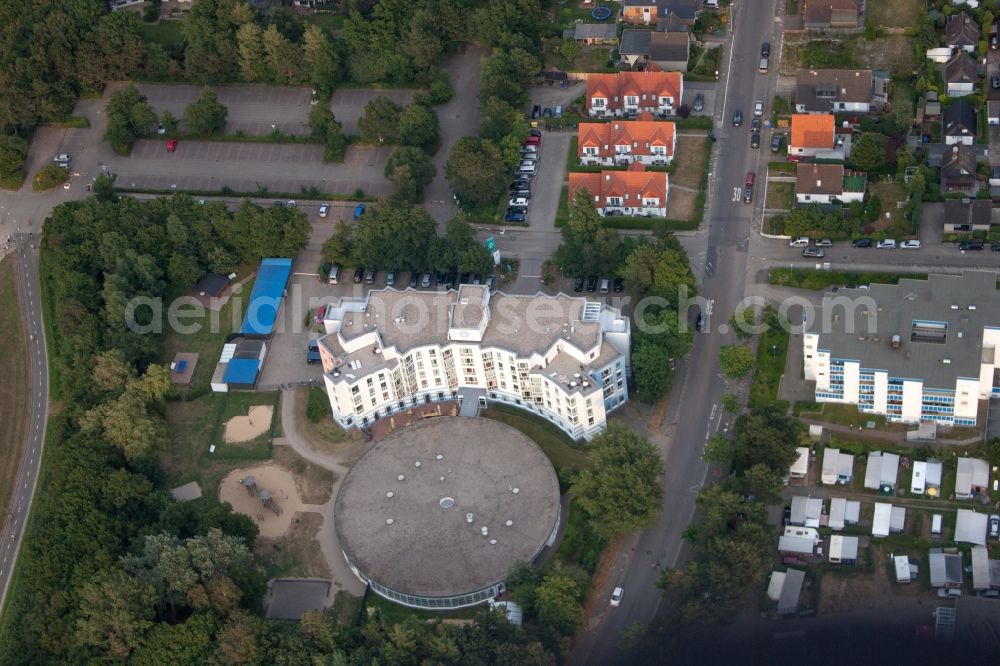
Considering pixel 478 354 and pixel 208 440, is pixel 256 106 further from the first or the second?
pixel 478 354

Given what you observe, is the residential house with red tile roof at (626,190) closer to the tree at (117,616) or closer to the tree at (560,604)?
the tree at (560,604)

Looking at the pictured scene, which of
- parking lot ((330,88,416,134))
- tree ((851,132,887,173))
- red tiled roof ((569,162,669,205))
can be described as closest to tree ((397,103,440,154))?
parking lot ((330,88,416,134))

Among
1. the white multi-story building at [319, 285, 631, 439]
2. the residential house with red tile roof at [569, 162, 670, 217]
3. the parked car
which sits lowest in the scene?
the white multi-story building at [319, 285, 631, 439]

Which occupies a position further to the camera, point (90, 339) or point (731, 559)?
point (90, 339)

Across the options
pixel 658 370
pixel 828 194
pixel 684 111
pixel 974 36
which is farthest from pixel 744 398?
pixel 974 36

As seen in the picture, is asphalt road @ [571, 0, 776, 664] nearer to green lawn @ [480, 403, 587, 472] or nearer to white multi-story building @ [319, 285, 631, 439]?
white multi-story building @ [319, 285, 631, 439]

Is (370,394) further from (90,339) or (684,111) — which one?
(684,111)

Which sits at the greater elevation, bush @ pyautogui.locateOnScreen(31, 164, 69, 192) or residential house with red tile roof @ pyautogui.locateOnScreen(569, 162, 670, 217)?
residential house with red tile roof @ pyautogui.locateOnScreen(569, 162, 670, 217)
